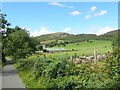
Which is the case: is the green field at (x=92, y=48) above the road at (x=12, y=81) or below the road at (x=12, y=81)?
above

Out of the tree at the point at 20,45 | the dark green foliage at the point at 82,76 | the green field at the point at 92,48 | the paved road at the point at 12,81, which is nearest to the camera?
the dark green foliage at the point at 82,76

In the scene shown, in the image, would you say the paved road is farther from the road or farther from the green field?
the green field

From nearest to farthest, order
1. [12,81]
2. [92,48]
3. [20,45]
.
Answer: [12,81] < [20,45] < [92,48]

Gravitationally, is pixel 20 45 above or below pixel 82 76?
above

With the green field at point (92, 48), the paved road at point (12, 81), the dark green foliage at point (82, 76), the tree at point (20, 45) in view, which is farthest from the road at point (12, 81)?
the tree at point (20, 45)

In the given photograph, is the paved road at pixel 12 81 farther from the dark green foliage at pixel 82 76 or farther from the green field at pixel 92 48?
the green field at pixel 92 48

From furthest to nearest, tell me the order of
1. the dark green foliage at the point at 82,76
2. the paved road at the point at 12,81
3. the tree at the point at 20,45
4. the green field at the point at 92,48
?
the green field at the point at 92,48, the tree at the point at 20,45, the paved road at the point at 12,81, the dark green foliage at the point at 82,76

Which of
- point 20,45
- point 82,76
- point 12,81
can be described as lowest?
point 12,81

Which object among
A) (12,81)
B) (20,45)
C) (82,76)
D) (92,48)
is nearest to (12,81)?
(12,81)

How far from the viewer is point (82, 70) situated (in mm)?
16078

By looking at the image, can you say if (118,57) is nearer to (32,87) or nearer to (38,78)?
(32,87)

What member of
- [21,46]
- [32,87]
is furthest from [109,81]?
[21,46]

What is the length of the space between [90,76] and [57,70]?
312 centimetres

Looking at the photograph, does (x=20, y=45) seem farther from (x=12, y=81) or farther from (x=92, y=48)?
(x=12, y=81)
